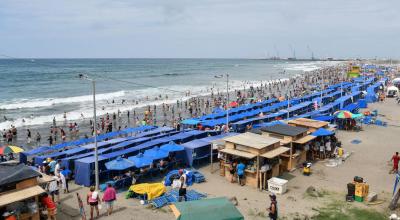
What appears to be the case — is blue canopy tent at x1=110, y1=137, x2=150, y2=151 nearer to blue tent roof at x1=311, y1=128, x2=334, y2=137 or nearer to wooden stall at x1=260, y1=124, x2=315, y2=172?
wooden stall at x1=260, y1=124, x2=315, y2=172

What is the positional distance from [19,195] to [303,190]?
10.4 meters

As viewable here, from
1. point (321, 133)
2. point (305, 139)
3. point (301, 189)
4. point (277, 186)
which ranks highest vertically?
point (321, 133)

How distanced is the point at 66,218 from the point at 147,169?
5.04 m

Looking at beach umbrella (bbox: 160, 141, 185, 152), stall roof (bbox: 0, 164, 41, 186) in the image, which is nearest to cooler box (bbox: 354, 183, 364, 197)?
beach umbrella (bbox: 160, 141, 185, 152)

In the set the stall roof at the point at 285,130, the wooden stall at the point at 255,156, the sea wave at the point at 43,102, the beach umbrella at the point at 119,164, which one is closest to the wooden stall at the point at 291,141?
the stall roof at the point at 285,130

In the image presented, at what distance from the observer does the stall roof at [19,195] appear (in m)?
9.77

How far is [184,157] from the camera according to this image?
18.8 metres

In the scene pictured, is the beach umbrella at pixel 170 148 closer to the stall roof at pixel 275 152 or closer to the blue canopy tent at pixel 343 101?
the stall roof at pixel 275 152

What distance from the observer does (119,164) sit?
15578mm

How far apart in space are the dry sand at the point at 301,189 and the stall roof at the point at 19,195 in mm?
2252

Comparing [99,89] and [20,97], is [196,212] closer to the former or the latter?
[20,97]

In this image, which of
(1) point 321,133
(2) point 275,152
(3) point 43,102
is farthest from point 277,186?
(3) point 43,102

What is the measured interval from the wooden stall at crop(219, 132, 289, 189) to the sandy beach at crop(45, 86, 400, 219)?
20.5 inches

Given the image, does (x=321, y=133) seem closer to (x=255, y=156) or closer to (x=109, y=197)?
(x=255, y=156)
